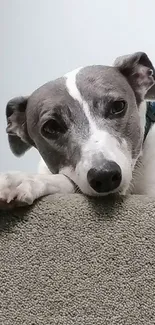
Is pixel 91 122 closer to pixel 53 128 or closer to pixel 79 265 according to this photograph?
pixel 53 128

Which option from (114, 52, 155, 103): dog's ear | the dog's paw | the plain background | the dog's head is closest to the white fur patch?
A: the dog's head

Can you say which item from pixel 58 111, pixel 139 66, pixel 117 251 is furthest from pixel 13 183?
pixel 139 66

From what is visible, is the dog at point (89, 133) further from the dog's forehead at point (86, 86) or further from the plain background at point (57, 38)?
the plain background at point (57, 38)

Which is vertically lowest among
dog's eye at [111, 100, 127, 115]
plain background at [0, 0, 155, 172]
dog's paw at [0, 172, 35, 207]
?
plain background at [0, 0, 155, 172]

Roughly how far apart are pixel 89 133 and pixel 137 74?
12.7 inches

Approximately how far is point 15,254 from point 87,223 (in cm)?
12

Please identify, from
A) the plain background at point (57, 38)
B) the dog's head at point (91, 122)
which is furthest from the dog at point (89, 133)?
the plain background at point (57, 38)

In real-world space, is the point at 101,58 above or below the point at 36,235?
below

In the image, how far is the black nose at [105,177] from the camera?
3.00 ft

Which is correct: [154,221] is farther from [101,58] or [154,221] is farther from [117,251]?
[101,58]

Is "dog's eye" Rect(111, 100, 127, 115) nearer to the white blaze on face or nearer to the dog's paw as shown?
the white blaze on face

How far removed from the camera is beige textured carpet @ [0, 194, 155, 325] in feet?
2.49

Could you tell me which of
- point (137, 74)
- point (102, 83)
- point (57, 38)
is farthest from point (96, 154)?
point (57, 38)

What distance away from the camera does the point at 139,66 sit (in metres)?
1.32
